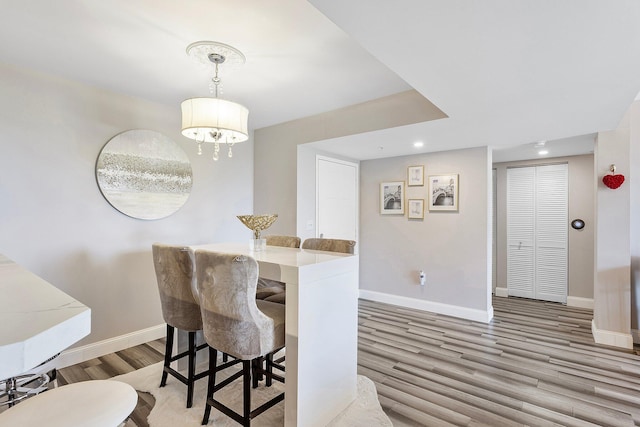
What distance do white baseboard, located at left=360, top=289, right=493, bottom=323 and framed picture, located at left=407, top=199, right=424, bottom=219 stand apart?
1190 mm

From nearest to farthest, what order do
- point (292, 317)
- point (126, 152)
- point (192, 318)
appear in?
point (292, 317) < point (192, 318) < point (126, 152)

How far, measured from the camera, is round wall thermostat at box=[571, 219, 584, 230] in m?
4.55

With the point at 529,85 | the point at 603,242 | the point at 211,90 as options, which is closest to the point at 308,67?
the point at 211,90

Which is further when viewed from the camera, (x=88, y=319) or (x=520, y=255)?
(x=520, y=255)

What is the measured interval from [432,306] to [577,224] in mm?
2543

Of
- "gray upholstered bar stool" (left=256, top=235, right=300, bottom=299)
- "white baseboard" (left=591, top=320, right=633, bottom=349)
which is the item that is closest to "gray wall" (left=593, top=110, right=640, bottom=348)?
"white baseboard" (left=591, top=320, right=633, bottom=349)

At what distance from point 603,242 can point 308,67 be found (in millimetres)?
3489

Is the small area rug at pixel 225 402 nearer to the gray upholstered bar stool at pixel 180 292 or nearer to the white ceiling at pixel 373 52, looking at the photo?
the gray upholstered bar stool at pixel 180 292

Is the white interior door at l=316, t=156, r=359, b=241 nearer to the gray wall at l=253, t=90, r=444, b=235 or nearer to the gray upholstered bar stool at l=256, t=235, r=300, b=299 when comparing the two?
the gray wall at l=253, t=90, r=444, b=235

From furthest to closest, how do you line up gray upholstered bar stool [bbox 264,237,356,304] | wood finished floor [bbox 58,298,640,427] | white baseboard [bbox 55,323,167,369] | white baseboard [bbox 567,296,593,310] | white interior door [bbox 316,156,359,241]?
white baseboard [bbox 567,296,593,310] → white interior door [bbox 316,156,359,241] → white baseboard [bbox 55,323,167,369] → gray upholstered bar stool [bbox 264,237,356,304] → wood finished floor [bbox 58,298,640,427]

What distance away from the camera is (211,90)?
9.50 feet

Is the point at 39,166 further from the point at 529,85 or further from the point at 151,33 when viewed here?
the point at 529,85

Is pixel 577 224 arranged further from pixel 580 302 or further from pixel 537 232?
pixel 580 302

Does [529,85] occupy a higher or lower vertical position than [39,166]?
higher
